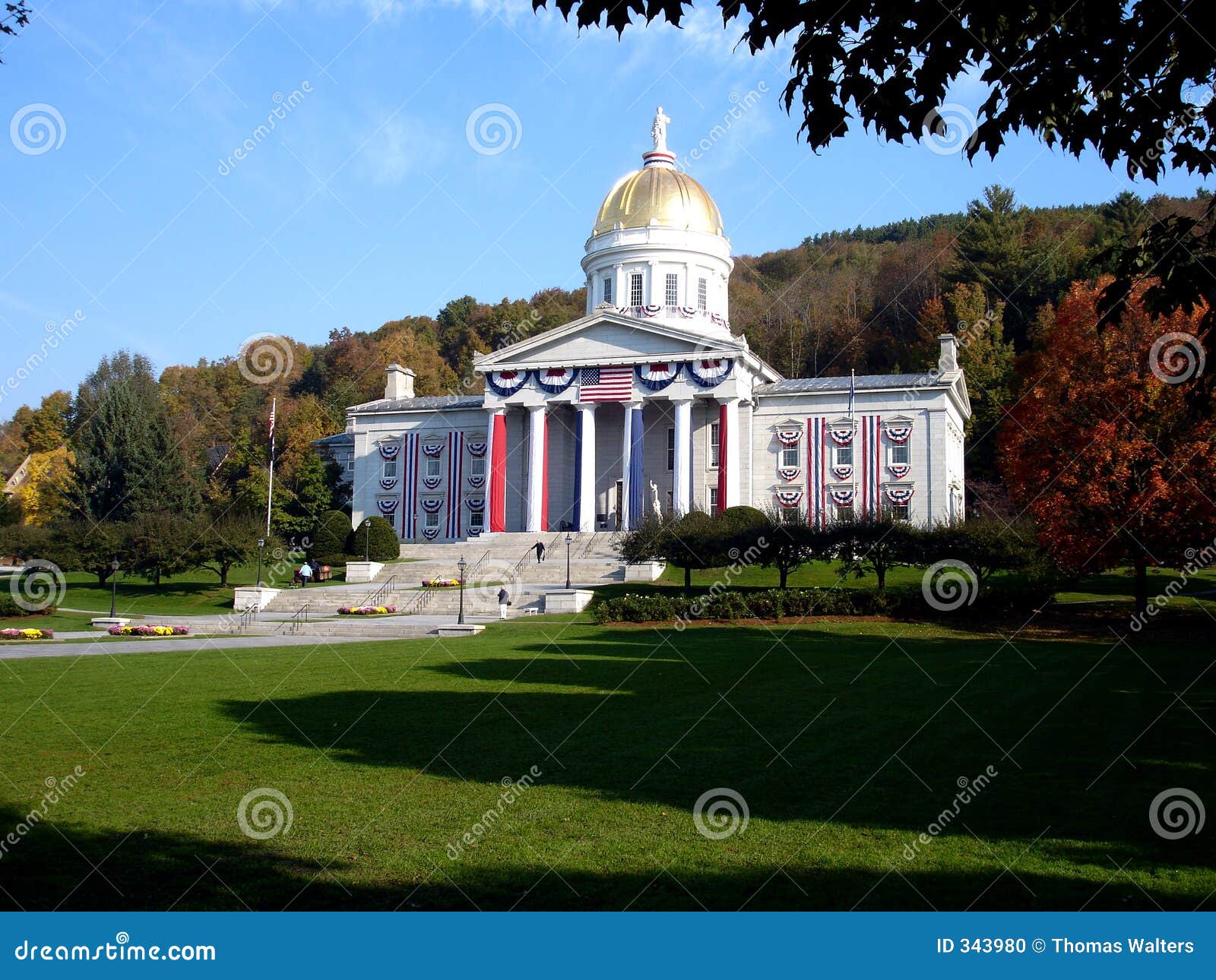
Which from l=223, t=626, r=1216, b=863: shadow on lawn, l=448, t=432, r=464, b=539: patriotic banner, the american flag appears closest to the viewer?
l=223, t=626, r=1216, b=863: shadow on lawn

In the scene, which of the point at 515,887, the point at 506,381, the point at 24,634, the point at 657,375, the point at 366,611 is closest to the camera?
the point at 515,887

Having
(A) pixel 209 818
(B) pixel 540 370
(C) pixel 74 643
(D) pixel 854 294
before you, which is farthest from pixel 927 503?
(A) pixel 209 818

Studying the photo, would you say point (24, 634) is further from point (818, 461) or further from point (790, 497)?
point (818, 461)

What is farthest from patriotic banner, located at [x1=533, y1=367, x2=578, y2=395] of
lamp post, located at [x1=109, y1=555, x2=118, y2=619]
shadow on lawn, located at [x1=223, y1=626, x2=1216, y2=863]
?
shadow on lawn, located at [x1=223, y1=626, x2=1216, y2=863]

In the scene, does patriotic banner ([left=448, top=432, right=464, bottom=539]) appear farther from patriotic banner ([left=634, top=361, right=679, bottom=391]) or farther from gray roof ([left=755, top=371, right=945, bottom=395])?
gray roof ([left=755, top=371, right=945, bottom=395])

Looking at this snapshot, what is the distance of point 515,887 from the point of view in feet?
25.1

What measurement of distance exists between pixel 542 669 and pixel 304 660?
212 inches

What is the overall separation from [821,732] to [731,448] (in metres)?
42.8

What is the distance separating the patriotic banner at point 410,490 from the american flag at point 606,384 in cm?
1259

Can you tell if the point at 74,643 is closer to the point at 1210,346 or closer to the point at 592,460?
the point at 1210,346

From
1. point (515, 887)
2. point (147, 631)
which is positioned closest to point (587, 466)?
point (147, 631)

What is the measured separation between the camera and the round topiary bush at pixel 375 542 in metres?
53.8

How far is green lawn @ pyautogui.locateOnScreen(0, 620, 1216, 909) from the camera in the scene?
770 cm

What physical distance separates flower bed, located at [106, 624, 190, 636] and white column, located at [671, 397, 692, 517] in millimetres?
29082
